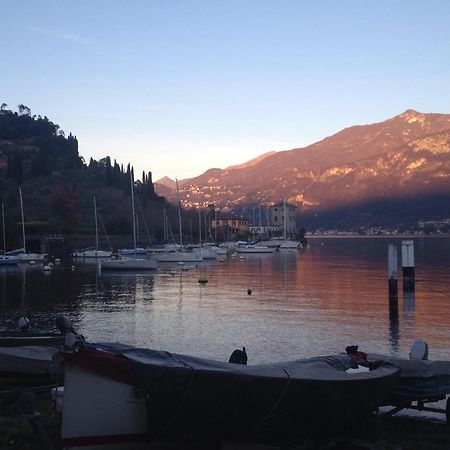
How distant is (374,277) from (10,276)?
1649 inches

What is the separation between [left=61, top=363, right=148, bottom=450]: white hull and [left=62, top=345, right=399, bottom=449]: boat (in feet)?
0.06

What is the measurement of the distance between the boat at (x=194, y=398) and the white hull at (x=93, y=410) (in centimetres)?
2

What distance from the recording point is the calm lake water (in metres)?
30.5

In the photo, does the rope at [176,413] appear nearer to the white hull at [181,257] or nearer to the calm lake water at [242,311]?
the calm lake water at [242,311]

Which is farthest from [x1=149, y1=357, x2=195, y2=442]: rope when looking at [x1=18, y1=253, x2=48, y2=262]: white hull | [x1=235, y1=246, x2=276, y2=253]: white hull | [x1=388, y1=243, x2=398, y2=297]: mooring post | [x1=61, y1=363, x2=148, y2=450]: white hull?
[x1=235, y1=246, x2=276, y2=253]: white hull

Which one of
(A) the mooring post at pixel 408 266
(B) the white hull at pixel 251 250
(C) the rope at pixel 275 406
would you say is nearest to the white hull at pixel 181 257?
(B) the white hull at pixel 251 250

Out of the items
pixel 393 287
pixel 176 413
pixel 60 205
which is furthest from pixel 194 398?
pixel 60 205

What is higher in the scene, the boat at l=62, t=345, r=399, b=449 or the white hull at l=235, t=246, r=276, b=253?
the boat at l=62, t=345, r=399, b=449

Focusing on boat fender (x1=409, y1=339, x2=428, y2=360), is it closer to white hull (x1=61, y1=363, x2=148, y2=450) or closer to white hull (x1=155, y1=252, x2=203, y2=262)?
white hull (x1=61, y1=363, x2=148, y2=450)

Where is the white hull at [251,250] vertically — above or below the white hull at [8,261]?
below

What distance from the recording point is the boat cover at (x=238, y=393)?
12242 mm

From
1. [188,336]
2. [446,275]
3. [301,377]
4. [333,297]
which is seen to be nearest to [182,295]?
[333,297]

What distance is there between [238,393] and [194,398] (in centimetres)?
97

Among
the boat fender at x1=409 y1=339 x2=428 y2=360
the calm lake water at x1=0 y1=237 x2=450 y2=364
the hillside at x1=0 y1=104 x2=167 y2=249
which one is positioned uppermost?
the hillside at x1=0 y1=104 x2=167 y2=249
